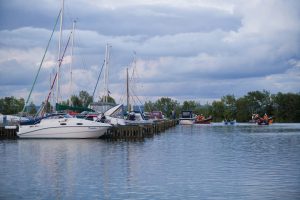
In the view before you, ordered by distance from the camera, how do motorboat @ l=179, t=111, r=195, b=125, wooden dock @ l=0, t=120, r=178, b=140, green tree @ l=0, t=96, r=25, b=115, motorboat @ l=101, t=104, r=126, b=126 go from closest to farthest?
wooden dock @ l=0, t=120, r=178, b=140
motorboat @ l=101, t=104, r=126, b=126
motorboat @ l=179, t=111, r=195, b=125
green tree @ l=0, t=96, r=25, b=115

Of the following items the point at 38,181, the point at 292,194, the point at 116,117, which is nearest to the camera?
the point at 292,194

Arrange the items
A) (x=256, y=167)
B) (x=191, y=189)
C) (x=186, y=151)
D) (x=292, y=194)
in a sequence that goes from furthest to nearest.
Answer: (x=186, y=151) < (x=256, y=167) < (x=191, y=189) < (x=292, y=194)

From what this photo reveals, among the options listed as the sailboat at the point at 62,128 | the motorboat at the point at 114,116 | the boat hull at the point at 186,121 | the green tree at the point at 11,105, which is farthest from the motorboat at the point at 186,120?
the sailboat at the point at 62,128

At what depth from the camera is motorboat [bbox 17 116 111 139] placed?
60969 mm

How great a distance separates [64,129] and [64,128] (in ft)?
0.48

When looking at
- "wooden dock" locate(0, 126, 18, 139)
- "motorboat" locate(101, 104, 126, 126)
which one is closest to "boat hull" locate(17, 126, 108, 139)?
"wooden dock" locate(0, 126, 18, 139)

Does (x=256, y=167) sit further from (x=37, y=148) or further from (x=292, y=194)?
(x=37, y=148)

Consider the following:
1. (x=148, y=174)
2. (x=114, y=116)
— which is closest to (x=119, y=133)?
(x=114, y=116)

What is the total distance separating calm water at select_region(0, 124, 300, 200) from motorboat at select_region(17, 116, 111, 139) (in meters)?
11.6

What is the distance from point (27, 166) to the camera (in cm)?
3662

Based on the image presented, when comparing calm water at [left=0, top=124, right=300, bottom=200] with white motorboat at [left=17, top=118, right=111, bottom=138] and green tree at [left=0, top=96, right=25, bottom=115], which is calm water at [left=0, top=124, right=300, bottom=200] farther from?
green tree at [left=0, top=96, right=25, bottom=115]

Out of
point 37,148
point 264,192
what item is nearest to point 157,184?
point 264,192

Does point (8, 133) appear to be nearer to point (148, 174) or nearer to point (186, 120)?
point (148, 174)

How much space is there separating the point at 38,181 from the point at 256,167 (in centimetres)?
1380
